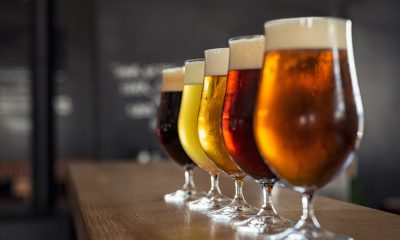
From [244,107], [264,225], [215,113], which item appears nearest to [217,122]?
[215,113]

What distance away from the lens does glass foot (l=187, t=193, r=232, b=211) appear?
1.14 m

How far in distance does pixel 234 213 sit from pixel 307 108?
0.31 meters

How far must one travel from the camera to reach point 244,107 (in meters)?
0.97

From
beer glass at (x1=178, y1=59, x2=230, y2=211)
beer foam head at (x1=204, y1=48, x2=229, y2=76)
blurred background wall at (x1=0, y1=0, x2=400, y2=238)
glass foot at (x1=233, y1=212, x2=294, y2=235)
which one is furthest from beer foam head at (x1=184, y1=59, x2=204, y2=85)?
blurred background wall at (x1=0, y1=0, x2=400, y2=238)

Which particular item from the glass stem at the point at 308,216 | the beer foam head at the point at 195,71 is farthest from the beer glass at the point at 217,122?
the glass stem at the point at 308,216

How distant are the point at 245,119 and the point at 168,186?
A: 26.6 inches

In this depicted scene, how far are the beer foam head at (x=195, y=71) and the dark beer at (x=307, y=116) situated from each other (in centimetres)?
40

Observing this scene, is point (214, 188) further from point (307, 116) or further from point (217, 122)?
point (307, 116)

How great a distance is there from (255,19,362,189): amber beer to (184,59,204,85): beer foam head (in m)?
0.39

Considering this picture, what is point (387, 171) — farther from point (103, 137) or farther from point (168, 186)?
point (168, 186)

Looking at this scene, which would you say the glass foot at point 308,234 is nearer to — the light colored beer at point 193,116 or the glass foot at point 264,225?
the glass foot at point 264,225

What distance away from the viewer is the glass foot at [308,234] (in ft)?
2.58

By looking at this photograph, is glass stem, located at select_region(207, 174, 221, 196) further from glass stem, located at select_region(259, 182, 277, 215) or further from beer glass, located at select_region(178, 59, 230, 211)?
glass stem, located at select_region(259, 182, 277, 215)

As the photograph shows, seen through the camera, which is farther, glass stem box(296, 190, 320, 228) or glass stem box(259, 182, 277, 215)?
glass stem box(259, 182, 277, 215)
